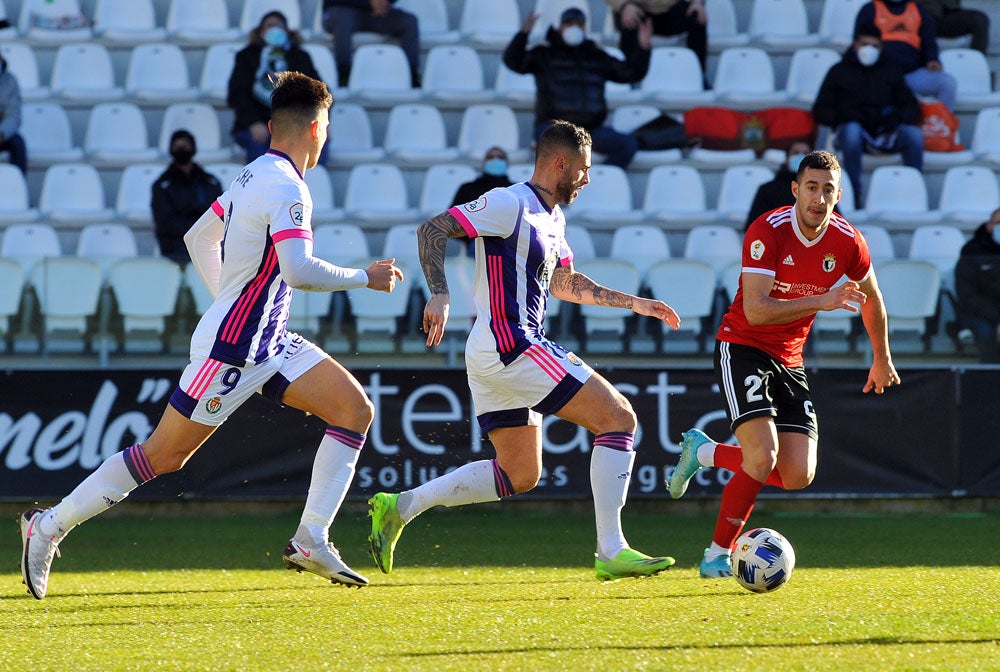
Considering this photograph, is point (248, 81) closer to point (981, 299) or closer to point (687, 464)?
point (981, 299)

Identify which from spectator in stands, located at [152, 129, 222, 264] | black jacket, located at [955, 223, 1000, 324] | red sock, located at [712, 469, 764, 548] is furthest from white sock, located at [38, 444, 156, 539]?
black jacket, located at [955, 223, 1000, 324]

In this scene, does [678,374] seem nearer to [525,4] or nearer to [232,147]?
[232,147]

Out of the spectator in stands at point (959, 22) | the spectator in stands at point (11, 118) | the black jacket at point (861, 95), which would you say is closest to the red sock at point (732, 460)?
the black jacket at point (861, 95)

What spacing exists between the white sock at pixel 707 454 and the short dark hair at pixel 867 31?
774cm

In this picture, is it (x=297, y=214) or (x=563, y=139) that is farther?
(x=563, y=139)

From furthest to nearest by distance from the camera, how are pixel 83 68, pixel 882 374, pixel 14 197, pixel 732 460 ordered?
pixel 83 68, pixel 14 197, pixel 732 460, pixel 882 374

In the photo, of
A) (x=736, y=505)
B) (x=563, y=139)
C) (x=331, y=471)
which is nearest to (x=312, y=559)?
(x=331, y=471)

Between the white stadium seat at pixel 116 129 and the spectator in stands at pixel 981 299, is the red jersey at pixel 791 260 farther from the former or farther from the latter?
the white stadium seat at pixel 116 129

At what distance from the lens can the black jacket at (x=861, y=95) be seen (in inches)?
512

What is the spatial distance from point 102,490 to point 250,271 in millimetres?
1075

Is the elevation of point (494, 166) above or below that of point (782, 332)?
above

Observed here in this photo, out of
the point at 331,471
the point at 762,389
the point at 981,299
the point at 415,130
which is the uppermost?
Result: the point at 415,130

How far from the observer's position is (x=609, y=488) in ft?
19.1

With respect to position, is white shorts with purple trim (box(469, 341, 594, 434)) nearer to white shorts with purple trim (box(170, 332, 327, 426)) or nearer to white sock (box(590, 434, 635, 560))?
white sock (box(590, 434, 635, 560))
